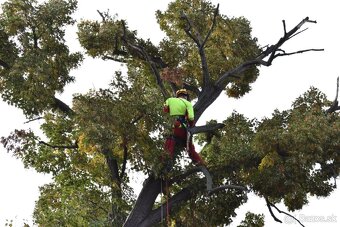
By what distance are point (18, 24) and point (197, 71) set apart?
461 centimetres

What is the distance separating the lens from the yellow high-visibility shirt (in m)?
11.1

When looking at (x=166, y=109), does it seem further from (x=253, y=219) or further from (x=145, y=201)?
(x=253, y=219)

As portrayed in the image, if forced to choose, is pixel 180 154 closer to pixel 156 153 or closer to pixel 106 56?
pixel 156 153

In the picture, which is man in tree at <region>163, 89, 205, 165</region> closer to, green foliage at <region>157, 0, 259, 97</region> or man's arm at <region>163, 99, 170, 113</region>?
man's arm at <region>163, 99, 170, 113</region>

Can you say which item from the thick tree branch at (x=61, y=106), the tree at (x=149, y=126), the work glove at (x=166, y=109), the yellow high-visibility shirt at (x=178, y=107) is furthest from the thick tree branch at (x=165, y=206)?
the thick tree branch at (x=61, y=106)

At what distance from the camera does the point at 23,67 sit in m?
11.9

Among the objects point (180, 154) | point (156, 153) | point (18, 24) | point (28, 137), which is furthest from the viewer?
point (28, 137)

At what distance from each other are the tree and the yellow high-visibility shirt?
0.25m

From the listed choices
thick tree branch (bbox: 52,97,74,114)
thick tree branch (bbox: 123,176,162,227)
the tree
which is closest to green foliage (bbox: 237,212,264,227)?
the tree

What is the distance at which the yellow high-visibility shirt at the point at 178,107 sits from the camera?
11055 mm

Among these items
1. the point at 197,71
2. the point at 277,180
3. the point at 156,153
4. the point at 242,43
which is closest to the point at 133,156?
the point at 156,153

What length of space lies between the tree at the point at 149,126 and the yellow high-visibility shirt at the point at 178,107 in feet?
0.84

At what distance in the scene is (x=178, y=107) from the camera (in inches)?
436

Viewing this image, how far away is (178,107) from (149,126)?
708 mm
